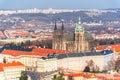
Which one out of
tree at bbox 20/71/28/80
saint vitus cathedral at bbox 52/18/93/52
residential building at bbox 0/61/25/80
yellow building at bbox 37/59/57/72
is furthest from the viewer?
saint vitus cathedral at bbox 52/18/93/52

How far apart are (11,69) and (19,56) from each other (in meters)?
7.09

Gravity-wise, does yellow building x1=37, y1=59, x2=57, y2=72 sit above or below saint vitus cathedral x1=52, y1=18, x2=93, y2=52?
below

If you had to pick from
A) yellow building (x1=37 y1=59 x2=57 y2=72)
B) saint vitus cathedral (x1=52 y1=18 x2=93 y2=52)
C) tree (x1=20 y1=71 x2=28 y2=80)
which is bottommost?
tree (x1=20 y1=71 x2=28 y2=80)

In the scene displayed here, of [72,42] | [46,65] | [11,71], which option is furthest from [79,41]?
[11,71]

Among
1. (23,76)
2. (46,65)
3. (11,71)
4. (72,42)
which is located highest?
(72,42)

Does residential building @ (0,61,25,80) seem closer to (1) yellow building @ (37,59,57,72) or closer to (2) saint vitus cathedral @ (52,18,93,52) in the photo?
(1) yellow building @ (37,59,57,72)

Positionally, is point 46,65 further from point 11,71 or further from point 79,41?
point 79,41

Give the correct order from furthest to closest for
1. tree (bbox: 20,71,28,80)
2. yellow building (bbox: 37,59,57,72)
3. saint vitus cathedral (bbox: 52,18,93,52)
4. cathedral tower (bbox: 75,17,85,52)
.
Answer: saint vitus cathedral (bbox: 52,18,93,52), cathedral tower (bbox: 75,17,85,52), yellow building (bbox: 37,59,57,72), tree (bbox: 20,71,28,80)

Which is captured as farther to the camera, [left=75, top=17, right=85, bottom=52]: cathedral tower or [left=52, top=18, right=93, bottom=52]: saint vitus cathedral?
[left=52, top=18, right=93, bottom=52]: saint vitus cathedral

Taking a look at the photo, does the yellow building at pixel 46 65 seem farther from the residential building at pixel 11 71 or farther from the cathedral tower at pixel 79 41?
the cathedral tower at pixel 79 41

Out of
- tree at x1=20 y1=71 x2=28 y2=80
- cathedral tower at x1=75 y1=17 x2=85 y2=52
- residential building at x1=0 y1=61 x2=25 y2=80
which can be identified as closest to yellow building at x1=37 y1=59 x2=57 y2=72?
residential building at x1=0 y1=61 x2=25 y2=80

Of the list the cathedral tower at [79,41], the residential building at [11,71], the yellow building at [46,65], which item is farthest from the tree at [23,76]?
the cathedral tower at [79,41]

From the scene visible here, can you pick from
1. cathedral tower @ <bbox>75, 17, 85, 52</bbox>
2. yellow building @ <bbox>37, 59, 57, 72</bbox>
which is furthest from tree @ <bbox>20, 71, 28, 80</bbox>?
cathedral tower @ <bbox>75, 17, 85, 52</bbox>

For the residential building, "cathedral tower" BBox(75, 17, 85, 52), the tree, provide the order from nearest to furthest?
the tree < the residential building < "cathedral tower" BBox(75, 17, 85, 52)
